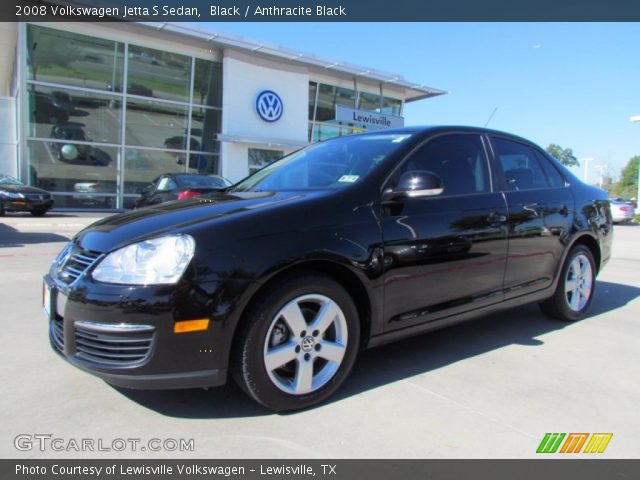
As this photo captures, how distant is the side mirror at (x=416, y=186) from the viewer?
3.09 metres

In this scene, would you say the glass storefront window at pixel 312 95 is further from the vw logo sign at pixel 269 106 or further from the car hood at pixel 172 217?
the car hood at pixel 172 217

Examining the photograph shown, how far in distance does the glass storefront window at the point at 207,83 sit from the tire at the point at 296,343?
1977 cm

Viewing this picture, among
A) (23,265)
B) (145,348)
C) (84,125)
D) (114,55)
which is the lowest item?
(23,265)

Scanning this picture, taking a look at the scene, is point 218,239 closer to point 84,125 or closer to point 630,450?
point 630,450

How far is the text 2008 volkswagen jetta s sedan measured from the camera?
246 centimetres

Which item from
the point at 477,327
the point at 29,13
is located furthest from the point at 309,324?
the point at 29,13

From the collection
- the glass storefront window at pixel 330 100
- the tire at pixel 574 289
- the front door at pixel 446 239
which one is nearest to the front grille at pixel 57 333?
the front door at pixel 446 239

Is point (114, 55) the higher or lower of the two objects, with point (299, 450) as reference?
higher

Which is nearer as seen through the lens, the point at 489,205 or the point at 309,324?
the point at 309,324

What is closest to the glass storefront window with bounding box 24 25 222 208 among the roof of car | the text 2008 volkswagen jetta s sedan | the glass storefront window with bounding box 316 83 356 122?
the glass storefront window with bounding box 316 83 356 122

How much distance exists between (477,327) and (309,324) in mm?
2262

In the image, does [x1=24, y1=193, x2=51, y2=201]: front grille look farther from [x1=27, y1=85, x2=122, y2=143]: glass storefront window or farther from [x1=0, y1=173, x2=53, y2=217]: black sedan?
[x1=27, y1=85, x2=122, y2=143]: glass storefront window

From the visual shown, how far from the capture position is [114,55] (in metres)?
18.6

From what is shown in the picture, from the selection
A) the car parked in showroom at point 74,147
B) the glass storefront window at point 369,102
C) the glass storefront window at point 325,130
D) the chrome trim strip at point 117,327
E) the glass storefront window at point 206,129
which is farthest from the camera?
the glass storefront window at point 369,102
